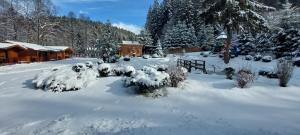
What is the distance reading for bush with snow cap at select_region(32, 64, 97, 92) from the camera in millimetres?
16703

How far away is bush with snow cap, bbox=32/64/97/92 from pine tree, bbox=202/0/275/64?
1813 cm

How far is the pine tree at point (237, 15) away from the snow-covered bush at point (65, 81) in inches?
714

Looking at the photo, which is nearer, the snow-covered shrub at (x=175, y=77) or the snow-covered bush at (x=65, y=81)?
the snow-covered shrub at (x=175, y=77)

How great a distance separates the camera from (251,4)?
33219mm

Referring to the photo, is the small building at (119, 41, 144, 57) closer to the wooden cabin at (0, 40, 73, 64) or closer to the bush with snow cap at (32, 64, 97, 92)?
the wooden cabin at (0, 40, 73, 64)

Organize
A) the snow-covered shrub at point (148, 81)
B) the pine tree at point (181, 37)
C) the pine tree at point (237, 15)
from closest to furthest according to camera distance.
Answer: the snow-covered shrub at point (148, 81) → the pine tree at point (237, 15) → the pine tree at point (181, 37)

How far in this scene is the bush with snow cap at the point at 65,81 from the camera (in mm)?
16703

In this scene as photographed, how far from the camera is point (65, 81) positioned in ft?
55.7

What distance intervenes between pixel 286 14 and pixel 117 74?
113ft

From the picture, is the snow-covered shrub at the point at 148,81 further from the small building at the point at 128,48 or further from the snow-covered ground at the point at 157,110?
the small building at the point at 128,48

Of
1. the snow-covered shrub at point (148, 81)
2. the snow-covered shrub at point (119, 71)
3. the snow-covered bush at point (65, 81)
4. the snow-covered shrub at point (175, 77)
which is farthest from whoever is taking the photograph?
the snow-covered shrub at point (119, 71)

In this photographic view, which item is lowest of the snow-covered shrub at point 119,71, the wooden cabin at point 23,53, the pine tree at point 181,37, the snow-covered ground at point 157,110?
the snow-covered ground at point 157,110

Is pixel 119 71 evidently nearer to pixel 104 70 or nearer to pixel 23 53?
pixel 104 70

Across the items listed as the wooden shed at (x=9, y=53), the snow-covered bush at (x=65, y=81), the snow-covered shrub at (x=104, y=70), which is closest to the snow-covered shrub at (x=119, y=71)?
the snow-covered shrub at (x=104, y=70)
